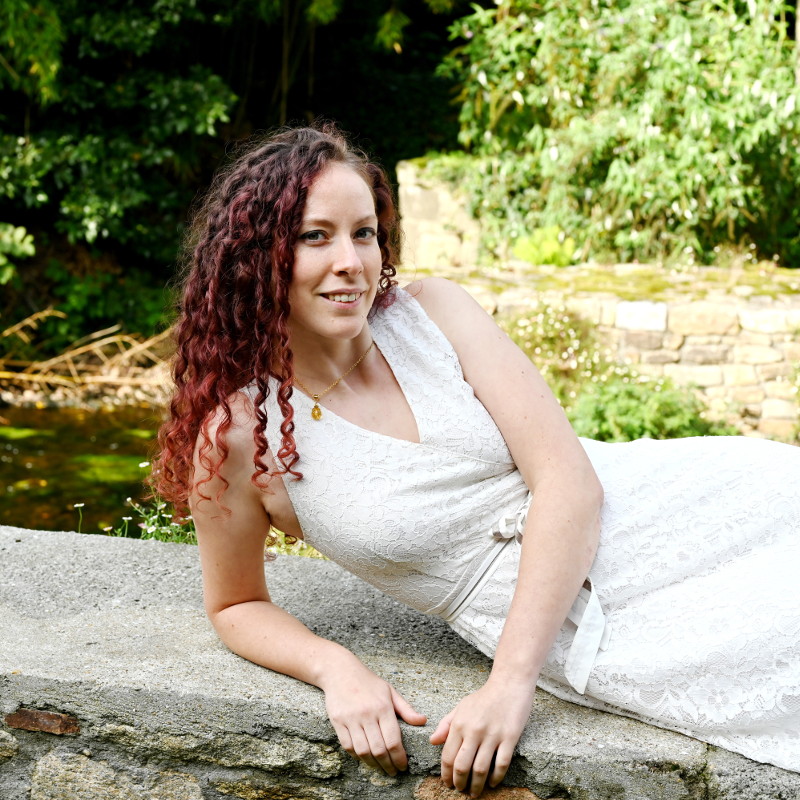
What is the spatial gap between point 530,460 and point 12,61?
A: 813 cm

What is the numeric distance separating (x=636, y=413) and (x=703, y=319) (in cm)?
103

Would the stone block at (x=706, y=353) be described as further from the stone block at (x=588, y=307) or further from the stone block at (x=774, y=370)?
the stone block at (x=588, y=307)

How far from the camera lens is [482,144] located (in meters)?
9.09

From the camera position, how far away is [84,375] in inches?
322

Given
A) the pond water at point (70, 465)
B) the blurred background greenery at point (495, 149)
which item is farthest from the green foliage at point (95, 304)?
the pond water at point (70, 465)

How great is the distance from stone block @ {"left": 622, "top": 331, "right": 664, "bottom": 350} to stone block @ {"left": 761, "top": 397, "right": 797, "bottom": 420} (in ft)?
2.63

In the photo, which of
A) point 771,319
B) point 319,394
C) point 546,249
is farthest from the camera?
point 546,249

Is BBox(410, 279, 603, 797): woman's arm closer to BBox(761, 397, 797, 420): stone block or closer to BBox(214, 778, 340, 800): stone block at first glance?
BBox(214, 778, 340, 800): stone block

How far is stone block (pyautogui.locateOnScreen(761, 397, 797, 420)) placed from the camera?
632cm

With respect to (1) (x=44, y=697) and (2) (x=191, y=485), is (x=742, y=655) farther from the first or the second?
(1) (x=44, y=697)

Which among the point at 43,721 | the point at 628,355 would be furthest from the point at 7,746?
the point at 628,355

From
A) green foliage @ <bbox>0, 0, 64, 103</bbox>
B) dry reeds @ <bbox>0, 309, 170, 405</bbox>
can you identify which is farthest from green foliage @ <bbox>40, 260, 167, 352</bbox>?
green foliage @ <bbox>0, 0, 64, 103</bbox>

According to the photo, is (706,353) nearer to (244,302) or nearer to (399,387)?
(399,387)

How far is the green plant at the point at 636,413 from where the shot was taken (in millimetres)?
5656
